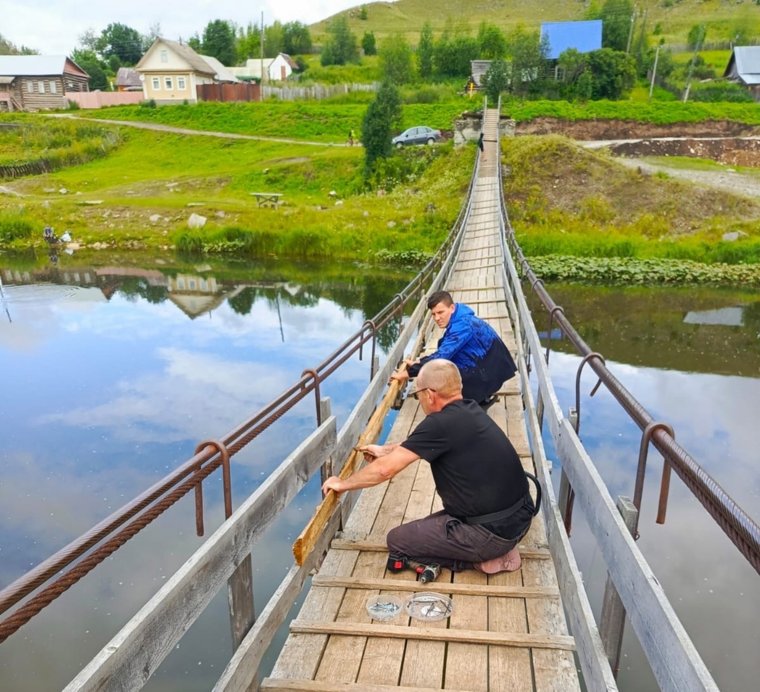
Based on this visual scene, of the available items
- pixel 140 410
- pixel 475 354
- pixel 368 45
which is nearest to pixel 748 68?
pixel 368 45

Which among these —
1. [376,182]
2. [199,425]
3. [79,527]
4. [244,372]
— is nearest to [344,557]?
[79,527]

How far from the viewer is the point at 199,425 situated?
425 inches

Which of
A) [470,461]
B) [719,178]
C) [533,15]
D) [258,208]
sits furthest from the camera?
[533,15]

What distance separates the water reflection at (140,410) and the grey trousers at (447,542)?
3.19m

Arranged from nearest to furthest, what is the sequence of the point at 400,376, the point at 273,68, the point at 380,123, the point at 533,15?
the point at 400,376
the point at 380,123
the point at 273,68
the point at 533,15

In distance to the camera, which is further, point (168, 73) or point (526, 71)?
point (168, 73)

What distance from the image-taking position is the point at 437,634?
3.27 metres

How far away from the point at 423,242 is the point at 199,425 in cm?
1520

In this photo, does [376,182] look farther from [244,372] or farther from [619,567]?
[619,567]

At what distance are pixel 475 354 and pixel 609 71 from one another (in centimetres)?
4323

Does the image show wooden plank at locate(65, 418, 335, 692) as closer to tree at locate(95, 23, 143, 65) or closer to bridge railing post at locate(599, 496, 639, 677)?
bridge railing post at locate(599, 496, 639, 677)

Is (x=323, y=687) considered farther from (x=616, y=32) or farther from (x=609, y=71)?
(x=616, y=32)

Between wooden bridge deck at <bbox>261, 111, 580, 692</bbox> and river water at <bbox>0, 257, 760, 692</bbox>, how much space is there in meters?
2.76

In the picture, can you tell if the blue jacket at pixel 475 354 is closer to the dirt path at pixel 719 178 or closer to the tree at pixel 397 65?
the dirt path at pixel 719 178
